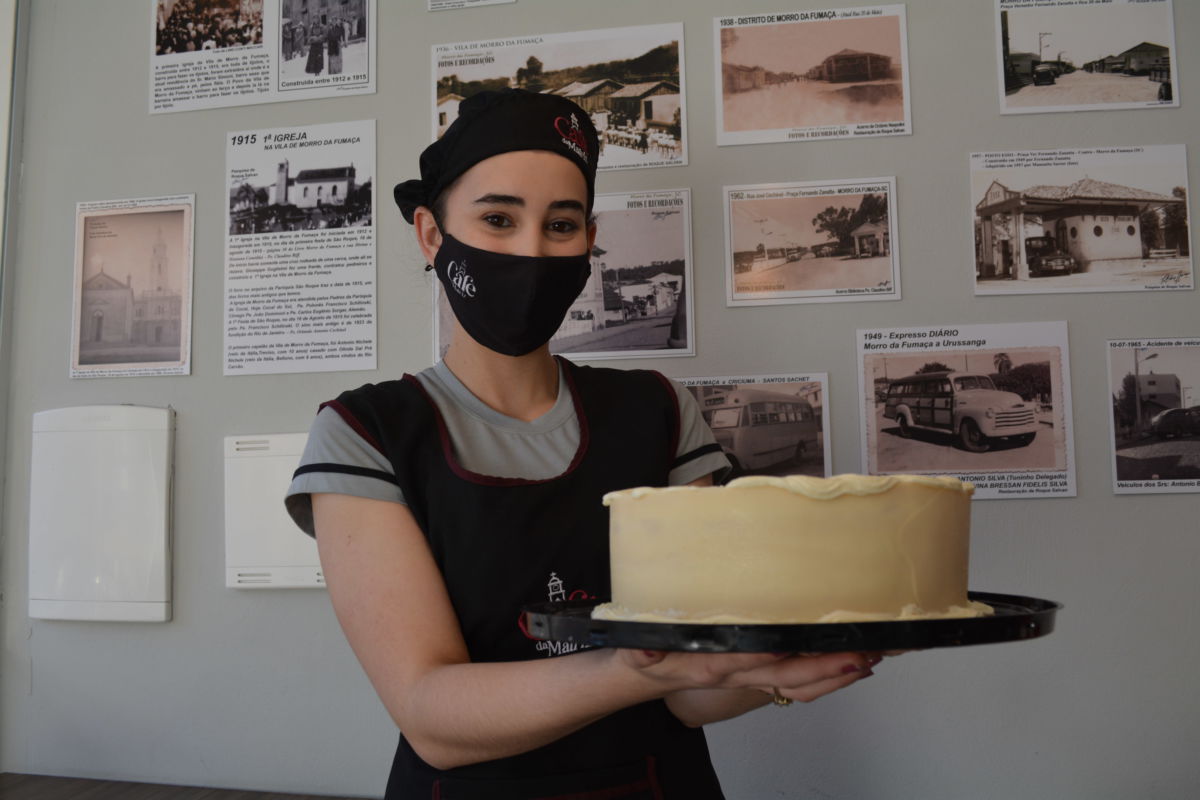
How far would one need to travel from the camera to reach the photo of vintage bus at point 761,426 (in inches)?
52.4

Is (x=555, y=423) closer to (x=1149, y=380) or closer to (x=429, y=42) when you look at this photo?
(x=429, y=42)

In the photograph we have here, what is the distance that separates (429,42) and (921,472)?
106 centimetres

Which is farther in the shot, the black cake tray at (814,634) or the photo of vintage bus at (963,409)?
the photo of vintage bus at (963,409)

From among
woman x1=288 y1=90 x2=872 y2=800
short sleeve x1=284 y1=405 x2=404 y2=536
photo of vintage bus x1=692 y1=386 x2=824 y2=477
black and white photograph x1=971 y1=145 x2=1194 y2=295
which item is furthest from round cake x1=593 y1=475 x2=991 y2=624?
black and white photograph x1=971 y1=145 x2=1194 y2=295

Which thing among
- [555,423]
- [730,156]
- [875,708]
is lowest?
[875,708]

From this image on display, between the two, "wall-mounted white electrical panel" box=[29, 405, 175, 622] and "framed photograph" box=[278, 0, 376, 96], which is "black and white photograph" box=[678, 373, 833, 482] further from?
"wall-mounted white electrical panel" box=[29, 405, 175, 622]

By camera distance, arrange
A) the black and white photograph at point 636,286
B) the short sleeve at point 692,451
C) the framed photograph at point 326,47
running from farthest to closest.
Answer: the framed photograph at point 326,47 < the black and white photograph at point 636,286 < the short sleeve at point 692,451

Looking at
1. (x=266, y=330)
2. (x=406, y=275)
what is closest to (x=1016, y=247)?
(x=406, y=275)

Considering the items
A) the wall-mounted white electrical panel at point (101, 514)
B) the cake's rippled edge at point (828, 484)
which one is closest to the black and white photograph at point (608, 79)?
the wall-mounted white electrical panel at point (101, 514)

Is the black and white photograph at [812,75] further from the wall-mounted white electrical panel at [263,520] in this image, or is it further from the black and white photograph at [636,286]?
the wall-mounted white electrical panel at [263,520]

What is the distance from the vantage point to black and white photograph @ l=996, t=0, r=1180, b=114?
1.32 meters

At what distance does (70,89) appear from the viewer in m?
1.58

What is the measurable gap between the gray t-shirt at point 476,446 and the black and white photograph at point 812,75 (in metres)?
0.55

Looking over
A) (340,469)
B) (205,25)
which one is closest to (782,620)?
(340,469)
